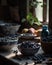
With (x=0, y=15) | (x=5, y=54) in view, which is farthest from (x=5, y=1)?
(x=5, y=54)

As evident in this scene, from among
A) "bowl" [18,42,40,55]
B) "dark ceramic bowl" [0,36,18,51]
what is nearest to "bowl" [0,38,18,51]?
"dark ceramic bowl" [0,36,18,51]

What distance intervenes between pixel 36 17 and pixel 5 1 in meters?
0.62

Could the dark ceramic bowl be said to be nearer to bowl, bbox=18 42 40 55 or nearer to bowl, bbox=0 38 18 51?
bowl, bbox=0 38 18 51

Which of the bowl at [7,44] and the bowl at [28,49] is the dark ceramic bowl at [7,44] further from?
the bowl at [28,49]

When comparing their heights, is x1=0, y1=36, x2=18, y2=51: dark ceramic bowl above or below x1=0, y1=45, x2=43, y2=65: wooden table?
above

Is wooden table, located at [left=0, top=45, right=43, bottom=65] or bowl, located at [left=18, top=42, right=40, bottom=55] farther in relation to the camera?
bowl, located at [left=18, top=42, right=40, bottom=55]

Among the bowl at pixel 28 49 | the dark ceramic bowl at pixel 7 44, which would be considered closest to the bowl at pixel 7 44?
the dark ceramic bowl at pixel 7 44

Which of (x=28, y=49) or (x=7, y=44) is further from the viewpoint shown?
(x=7, y=44)

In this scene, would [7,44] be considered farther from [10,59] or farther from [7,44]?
[10,59]

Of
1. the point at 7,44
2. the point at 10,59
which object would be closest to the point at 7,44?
the point at 7,44

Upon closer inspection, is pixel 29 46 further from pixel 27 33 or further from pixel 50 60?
pixel 27 33

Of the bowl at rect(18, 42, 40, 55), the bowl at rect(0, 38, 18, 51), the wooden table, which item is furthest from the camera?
the bowl at rect(0, 38, 18, 51)

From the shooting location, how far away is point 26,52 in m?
2.04

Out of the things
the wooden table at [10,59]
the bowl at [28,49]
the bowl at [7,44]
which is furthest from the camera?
the bowl at [7,44]
